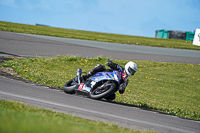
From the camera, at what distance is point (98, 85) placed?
9.09 meters

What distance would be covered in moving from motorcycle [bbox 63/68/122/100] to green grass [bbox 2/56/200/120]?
1611 millimetres

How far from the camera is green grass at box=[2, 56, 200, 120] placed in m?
10.8

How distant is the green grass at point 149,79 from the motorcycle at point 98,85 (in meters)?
1.61

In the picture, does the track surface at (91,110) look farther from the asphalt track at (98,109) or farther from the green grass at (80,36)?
the green grass at (80,36)

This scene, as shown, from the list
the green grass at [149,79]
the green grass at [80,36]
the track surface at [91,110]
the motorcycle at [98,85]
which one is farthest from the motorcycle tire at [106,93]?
the green grass at [80,36]

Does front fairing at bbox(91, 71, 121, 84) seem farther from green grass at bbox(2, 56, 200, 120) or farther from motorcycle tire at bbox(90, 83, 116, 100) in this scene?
green grass at bbox(2, 56, 200, 120)

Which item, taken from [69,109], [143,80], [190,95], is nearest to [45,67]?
[143,80]

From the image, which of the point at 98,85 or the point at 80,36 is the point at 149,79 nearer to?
the point at 98,85

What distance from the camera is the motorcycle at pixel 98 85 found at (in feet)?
28.7

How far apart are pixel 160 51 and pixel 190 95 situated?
1294 cm

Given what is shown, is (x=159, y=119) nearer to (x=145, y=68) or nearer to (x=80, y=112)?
(x=80, y=112)

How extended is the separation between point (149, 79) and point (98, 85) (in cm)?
740

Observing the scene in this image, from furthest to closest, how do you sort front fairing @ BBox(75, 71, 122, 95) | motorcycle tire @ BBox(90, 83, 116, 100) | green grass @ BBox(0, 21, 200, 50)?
green grass @ BBox(0, 21, 200, 50) → front fairing @ BBox(75, 71, 122, 95) → motorcycle tire @ BBox(90, 83, 116, 100)

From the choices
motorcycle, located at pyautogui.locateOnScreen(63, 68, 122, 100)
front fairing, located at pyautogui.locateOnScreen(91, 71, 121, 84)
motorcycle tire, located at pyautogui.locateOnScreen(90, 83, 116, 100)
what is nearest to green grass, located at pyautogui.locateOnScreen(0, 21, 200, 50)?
motorcycle, located at pyautogui.locateOnScreen(63, 68, 122, 100)
